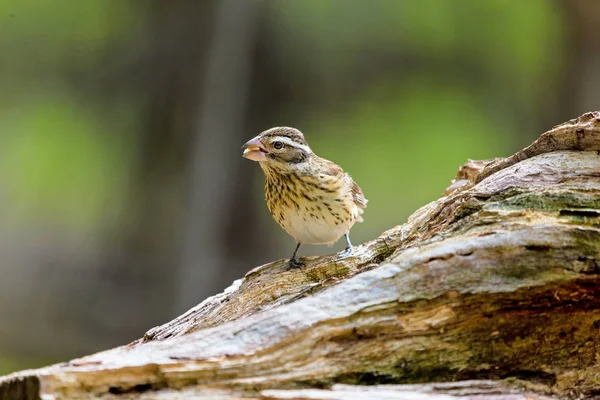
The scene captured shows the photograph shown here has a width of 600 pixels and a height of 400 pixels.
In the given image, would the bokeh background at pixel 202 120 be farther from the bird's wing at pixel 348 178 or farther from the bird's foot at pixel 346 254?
the bird's foot at pixel 346 254

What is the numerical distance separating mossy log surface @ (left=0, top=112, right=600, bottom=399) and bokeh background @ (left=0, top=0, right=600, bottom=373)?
4.14m

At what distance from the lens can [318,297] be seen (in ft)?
7.43

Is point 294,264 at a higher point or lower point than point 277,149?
lower

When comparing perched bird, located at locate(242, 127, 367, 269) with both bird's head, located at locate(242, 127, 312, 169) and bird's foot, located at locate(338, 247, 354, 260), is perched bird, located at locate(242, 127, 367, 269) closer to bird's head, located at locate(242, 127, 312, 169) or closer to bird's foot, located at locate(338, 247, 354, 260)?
bird's head, located at locate(242, 127, 312, 169)

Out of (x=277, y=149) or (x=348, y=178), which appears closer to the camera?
(x=277, y=149)

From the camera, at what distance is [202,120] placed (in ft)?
22.4

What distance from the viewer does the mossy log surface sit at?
6.60 ft

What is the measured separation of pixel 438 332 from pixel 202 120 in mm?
4916

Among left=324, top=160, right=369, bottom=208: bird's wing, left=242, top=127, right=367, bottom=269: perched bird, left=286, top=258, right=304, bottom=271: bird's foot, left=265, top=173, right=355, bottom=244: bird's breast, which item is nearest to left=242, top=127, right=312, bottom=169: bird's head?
left=242, top=127, right=367, bottom=269: perched bird

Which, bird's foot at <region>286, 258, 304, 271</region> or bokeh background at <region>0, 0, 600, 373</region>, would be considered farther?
bokeh background at <region>0, 0, 600, 373</region>

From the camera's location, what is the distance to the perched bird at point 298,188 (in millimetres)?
3771

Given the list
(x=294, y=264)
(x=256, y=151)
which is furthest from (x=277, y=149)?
(x=294, y=264)

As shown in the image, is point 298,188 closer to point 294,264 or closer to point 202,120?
point 294,264

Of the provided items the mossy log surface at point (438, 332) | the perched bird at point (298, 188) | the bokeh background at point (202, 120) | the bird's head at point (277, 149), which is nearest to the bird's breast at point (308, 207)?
the perched bird at point (298, 188)
